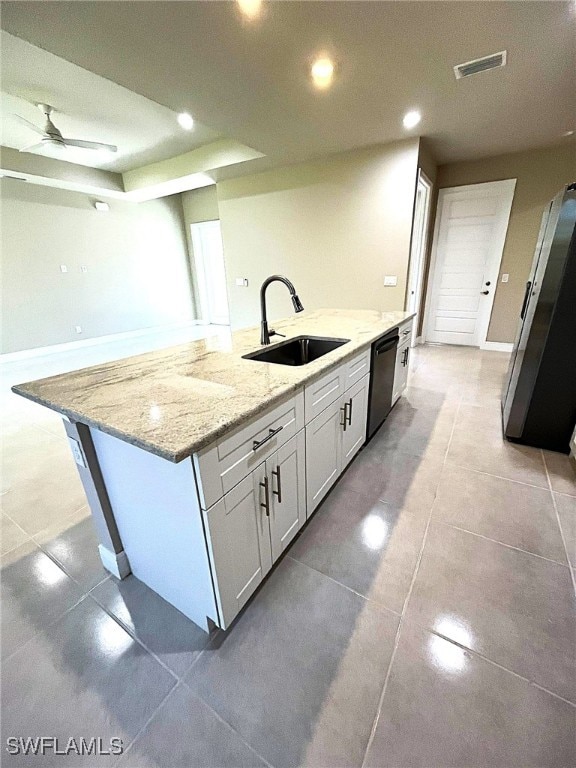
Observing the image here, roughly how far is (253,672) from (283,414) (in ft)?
3.00

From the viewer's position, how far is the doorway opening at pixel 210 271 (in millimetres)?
7027

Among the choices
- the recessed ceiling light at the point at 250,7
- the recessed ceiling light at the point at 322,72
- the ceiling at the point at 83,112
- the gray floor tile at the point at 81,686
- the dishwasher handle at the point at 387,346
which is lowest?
the gray floor tile at the point at 81,686

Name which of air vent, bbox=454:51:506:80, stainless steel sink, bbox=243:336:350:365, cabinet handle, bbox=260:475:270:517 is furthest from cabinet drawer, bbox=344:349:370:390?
air vent, bbox=454:51:506:80

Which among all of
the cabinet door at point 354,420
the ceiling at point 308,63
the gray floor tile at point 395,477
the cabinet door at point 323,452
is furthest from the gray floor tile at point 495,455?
the ceiling at point 308,63

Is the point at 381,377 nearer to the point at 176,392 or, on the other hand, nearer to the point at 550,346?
the point at 550,346

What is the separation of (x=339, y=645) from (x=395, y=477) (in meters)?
1.11

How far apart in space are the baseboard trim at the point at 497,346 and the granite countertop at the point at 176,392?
13.1 feet

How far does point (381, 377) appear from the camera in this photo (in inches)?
91.6

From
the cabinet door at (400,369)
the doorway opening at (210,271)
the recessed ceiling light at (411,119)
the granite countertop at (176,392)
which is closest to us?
the granite countertop at (176,392)

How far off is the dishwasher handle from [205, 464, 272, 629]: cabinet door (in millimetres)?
1337

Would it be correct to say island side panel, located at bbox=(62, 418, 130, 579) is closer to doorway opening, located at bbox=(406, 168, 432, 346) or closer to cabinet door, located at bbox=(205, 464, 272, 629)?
cabinet door, located at bbox=(205, 464, 272, 629)

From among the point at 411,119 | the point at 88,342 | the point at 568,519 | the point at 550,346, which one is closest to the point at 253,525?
the point at 568,519

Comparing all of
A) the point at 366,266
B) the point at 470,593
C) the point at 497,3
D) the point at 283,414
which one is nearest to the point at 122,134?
the point at 366,266

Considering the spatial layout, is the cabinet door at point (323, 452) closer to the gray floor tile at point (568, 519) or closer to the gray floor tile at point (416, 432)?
the gray floor tile at point (416, 432)
